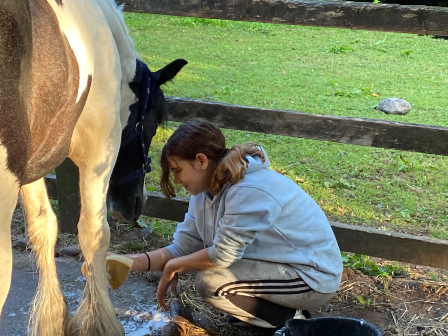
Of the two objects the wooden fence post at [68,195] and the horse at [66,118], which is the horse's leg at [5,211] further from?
the wooden fence post at [68,195]

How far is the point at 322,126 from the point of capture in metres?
2.82

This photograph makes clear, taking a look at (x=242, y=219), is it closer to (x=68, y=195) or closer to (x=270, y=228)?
(x=270, y=228)


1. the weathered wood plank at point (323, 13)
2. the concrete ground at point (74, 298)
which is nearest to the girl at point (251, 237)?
the concrete ground at point (74, 298)

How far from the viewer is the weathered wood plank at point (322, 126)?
8.86 feet

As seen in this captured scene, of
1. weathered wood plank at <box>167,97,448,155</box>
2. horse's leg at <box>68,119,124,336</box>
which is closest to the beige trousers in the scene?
horse's leg at <box>68,119,124,336</box>

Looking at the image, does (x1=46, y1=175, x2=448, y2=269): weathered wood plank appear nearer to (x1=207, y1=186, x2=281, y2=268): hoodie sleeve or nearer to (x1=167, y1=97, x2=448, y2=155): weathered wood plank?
(x1=167, y1=97, x2=448, y2=155): weathered wood plank

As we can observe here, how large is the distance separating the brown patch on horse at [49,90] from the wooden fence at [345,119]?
4.44 ft

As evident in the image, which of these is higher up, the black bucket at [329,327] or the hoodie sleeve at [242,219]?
the hoodie sleeve at [242,219]

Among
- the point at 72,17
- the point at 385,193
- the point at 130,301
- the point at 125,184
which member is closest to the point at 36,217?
the point at 125,184

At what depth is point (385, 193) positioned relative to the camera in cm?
425

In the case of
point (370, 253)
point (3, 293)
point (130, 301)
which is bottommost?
point (130, 301)

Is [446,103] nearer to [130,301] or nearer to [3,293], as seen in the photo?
[130,301]

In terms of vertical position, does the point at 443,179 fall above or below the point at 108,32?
below

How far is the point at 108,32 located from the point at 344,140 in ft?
4.68
